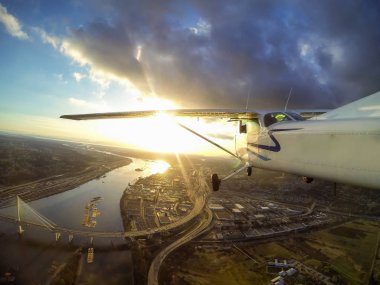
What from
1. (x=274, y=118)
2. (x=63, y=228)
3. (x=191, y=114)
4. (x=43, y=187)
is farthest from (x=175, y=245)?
(x=43, y=187)

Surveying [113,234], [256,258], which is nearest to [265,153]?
[256,258]

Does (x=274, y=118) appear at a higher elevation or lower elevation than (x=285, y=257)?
higher

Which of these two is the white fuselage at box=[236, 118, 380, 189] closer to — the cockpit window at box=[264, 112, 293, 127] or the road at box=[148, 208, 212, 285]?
the cockpit window at box=[264, 112, 293, 127]

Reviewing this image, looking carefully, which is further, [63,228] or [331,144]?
[63,228]

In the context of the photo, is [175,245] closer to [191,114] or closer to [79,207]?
[191,114]

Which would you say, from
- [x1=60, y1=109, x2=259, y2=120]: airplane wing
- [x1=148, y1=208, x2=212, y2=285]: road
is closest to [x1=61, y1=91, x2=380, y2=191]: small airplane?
[x1=60, y1=109, x2=259, y2=120]: airplane wing

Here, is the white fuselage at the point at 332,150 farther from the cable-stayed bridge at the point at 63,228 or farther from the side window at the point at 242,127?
the cable-stayed bridge at the point at 63,228

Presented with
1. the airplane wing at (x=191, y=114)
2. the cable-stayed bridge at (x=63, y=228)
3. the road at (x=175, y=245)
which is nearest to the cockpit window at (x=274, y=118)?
the airplane wing at (x=191, y=114)
